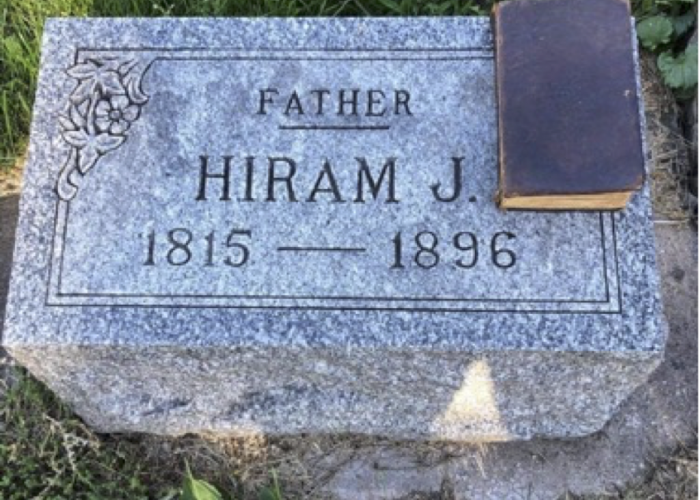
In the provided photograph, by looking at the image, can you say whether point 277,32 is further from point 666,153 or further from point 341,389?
point 666,153

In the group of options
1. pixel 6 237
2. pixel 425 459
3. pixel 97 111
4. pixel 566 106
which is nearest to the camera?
pixel 566 106

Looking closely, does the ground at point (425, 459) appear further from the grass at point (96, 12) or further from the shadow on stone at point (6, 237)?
the grass at point (96, 12)

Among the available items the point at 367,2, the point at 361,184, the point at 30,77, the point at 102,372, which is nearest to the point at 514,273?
the point at 361,184

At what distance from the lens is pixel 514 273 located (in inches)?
75.2

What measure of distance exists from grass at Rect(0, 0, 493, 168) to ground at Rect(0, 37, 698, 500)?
0.78 metres

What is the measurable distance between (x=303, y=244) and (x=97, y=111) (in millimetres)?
593

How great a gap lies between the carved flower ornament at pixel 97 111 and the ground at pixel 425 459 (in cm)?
70

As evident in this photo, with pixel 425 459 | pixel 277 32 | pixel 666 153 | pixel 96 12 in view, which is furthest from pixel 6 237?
pixel 666 153

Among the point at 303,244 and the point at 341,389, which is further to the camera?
the point at 341,389

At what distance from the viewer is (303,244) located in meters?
1.95

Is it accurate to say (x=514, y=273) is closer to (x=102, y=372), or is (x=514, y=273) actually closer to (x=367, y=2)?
(x=102, y=372)

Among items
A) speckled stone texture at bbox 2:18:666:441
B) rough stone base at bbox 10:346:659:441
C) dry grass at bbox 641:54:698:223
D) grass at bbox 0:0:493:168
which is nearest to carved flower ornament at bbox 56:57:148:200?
speckled stone texture at bbox 2:18:666:441

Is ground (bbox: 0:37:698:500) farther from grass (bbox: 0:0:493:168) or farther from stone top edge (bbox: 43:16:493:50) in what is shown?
stone top edge (bbox: 43:16:493:50)

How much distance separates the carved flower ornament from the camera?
2033mm
